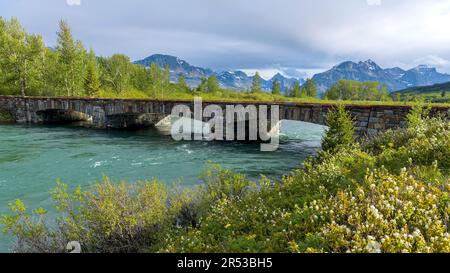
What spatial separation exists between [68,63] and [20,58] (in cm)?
895

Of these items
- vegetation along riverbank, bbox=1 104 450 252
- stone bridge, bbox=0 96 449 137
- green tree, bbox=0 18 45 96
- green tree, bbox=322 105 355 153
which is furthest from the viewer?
green tree, bbox=0 18 45 96

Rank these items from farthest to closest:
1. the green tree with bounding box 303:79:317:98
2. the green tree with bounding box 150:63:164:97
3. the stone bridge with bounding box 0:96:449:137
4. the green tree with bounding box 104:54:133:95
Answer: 1. the green tree with bounding box 303:79:317:98
2. the green tree with bounding box 150:63:164:97
3. the green tree with bounding box 104:54:133:95
4. the stone bridge with bounding box 0:96:449:137

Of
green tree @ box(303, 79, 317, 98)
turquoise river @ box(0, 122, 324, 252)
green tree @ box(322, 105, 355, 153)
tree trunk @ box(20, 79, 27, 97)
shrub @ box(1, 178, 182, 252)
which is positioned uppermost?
green tree @ box(303, 79, 317, 98)

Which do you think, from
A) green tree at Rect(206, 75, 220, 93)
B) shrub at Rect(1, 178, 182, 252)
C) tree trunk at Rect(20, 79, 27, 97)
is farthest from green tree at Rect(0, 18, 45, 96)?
green tree at Rect(206, 75, 220, 93)

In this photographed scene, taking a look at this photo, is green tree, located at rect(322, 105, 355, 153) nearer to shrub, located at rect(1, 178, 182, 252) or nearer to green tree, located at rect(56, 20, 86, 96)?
shrub, located at rect(1, 178, 182, 252)

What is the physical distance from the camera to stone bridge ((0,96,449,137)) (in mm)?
22484

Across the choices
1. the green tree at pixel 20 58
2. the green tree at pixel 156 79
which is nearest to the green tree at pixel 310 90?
the green tree at pixel 156 79

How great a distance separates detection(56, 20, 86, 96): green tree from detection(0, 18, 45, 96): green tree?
358 cm

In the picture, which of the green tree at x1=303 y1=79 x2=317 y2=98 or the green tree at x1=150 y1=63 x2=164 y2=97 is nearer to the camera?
Result: the green tree at x1=150 y1=63 x2=164 y2=97

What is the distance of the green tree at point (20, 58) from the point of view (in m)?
53.1

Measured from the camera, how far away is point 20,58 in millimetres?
53469

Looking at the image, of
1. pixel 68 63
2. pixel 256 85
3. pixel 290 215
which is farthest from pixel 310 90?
pixel 290 215

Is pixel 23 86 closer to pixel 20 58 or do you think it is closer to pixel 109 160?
pixel 20 58
